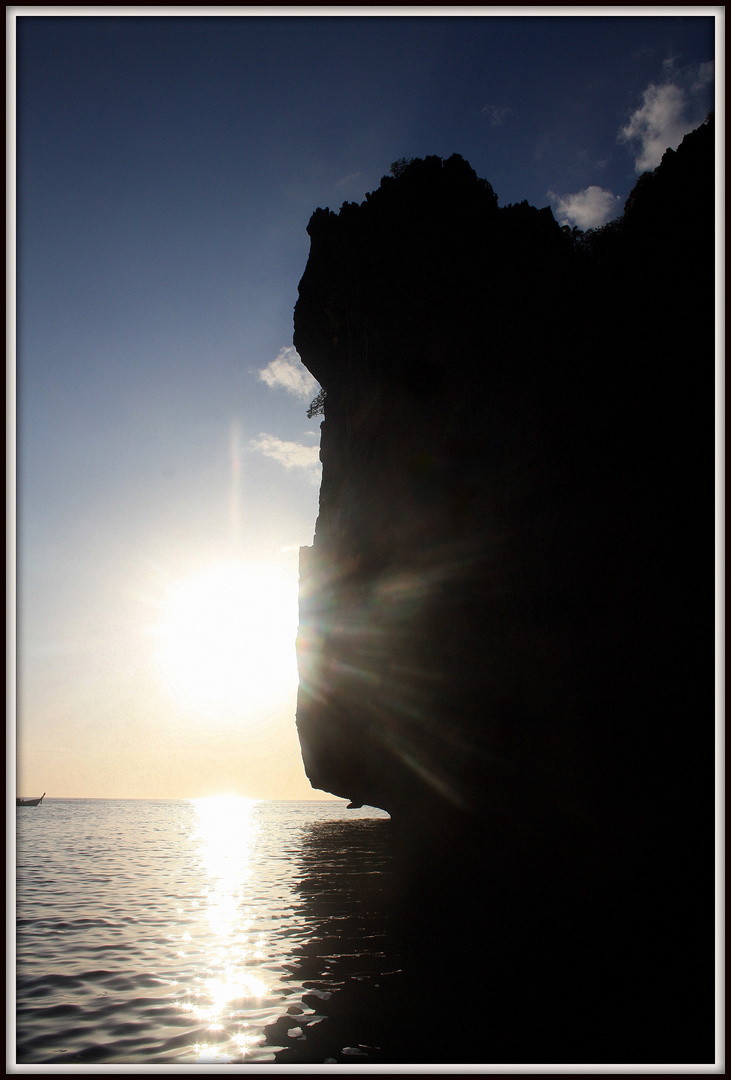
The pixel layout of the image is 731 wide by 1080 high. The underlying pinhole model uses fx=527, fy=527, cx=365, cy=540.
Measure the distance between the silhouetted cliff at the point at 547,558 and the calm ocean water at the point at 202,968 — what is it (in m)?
2.68

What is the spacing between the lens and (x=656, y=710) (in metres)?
10.1

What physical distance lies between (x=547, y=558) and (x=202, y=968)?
10.4 m

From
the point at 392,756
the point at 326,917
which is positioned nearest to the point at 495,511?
the point at 392,756


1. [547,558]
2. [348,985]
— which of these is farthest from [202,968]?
[547,558]

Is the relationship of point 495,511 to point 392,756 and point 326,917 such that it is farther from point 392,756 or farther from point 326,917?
point 326,917

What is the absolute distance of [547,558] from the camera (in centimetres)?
1212

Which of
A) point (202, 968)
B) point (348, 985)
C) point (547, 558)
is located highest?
point (547, 558)

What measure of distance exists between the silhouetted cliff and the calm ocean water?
2678 millimetres

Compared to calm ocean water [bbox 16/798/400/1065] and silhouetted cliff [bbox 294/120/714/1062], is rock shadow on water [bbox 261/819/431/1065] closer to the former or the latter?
calm ocean water [bbox 16/798/400/1065]

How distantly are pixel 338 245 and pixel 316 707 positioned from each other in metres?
19.1

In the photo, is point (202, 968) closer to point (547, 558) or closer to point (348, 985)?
point (348, 985)

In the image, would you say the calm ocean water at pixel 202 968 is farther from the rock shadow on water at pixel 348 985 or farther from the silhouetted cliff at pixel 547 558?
the silhouetted cliff at pixel 547 558

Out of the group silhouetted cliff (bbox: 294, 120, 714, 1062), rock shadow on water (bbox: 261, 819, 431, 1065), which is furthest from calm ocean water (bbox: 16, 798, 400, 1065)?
silhouetted cliff (bbox: 294, 120, 714, 1062)

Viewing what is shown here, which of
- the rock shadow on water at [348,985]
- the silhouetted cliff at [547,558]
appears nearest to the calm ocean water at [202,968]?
the rock shadow on water at [348,985]
